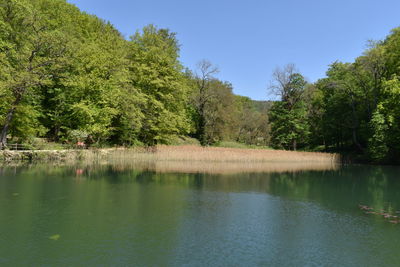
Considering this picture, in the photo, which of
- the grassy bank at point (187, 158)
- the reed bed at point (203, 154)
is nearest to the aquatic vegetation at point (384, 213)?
the grassy bank at point (187, 158)

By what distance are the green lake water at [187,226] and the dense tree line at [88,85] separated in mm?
15658

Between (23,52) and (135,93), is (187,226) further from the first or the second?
(135,93)

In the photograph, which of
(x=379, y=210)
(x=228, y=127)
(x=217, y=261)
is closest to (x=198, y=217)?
(x=217, y=261)

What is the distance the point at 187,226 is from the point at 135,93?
31.8m

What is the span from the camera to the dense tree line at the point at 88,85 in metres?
30.7

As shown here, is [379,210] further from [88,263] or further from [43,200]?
[43,200]

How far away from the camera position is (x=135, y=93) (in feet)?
132

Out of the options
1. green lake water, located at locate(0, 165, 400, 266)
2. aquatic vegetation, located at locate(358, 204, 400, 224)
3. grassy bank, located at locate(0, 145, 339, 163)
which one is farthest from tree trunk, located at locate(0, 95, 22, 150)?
aquatic vegetation, located at locate(358, 204, 400, 224)

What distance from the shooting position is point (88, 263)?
23.5ft

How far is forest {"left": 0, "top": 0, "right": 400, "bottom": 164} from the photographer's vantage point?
31.4 meters

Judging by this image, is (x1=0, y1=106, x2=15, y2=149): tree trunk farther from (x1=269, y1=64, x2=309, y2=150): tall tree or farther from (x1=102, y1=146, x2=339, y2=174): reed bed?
(x1=269, y1=64, x2=309, y2=150): tall tree

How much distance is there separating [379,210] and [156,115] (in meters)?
32.7

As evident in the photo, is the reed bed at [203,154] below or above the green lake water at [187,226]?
above

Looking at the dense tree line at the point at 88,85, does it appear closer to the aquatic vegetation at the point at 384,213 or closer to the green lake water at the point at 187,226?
the green lake water at the point at 187,226
